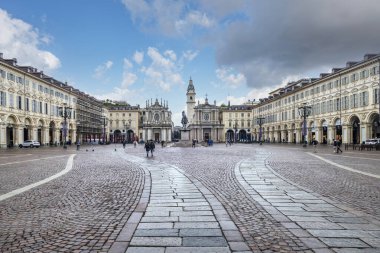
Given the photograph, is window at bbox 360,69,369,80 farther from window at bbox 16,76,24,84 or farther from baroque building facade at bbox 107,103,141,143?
baroque building facade at bbox 107,103,141,143

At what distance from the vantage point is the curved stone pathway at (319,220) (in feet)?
16.5

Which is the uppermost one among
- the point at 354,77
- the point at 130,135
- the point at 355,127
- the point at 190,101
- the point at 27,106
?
the point at 190,101

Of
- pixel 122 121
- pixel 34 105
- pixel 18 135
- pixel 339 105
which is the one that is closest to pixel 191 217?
pixel 18 135

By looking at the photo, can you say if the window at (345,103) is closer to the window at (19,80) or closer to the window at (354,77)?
the window at (354,77)

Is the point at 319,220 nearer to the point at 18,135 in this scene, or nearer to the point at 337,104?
the point at 18,135

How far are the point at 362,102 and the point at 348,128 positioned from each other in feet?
19.5

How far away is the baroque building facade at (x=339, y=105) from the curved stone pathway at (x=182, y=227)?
42.4 m

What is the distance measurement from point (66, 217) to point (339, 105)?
56203mm

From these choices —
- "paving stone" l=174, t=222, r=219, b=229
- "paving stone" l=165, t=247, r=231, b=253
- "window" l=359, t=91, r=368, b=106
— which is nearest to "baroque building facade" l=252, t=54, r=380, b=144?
"window" l=359, t=91, r=368, b=106

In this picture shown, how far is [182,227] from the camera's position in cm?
596

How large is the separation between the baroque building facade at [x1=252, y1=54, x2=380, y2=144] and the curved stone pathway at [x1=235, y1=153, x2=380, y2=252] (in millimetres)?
40532

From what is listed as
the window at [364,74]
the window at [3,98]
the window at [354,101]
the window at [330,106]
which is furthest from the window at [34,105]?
the window at [364,74]

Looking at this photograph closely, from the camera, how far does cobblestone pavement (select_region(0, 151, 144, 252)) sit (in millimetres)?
5133

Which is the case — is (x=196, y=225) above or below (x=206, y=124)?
below
